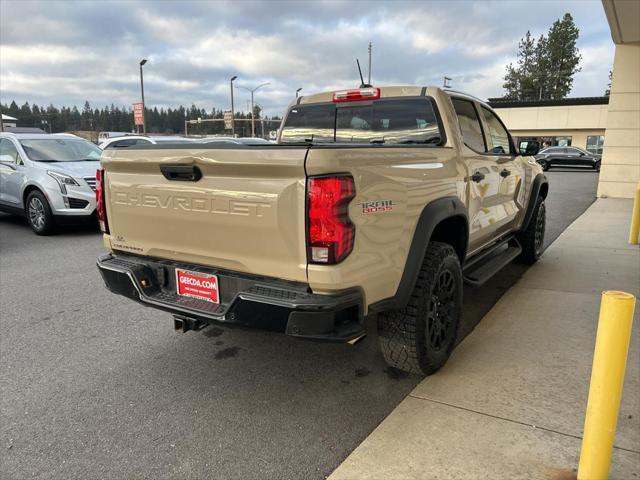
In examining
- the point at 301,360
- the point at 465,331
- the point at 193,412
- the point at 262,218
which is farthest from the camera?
the point at 465,331

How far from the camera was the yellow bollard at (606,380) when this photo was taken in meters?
1.98

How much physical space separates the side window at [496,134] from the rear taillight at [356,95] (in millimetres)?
1277

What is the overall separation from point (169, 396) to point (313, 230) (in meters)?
1.60

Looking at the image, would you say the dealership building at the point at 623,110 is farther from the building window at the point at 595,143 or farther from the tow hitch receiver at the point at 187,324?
the building window at the point at 595,143

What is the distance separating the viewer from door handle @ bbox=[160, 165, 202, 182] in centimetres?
277

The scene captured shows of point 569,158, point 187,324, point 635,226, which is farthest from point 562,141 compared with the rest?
point 187,324

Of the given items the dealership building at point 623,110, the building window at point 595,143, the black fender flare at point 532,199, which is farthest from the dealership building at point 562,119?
the black fender flare at point 532,199

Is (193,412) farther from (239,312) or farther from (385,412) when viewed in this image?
(385,412)

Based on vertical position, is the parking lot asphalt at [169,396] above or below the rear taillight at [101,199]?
below

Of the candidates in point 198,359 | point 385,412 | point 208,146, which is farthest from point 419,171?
point 198,359

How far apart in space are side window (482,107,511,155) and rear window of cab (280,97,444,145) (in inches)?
42.1

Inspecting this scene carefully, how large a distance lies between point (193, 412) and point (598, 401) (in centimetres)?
217

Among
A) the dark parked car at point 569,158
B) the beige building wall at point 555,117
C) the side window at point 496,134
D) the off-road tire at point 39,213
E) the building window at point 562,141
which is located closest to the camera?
the side window at point 496,134

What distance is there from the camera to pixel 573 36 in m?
63.7
